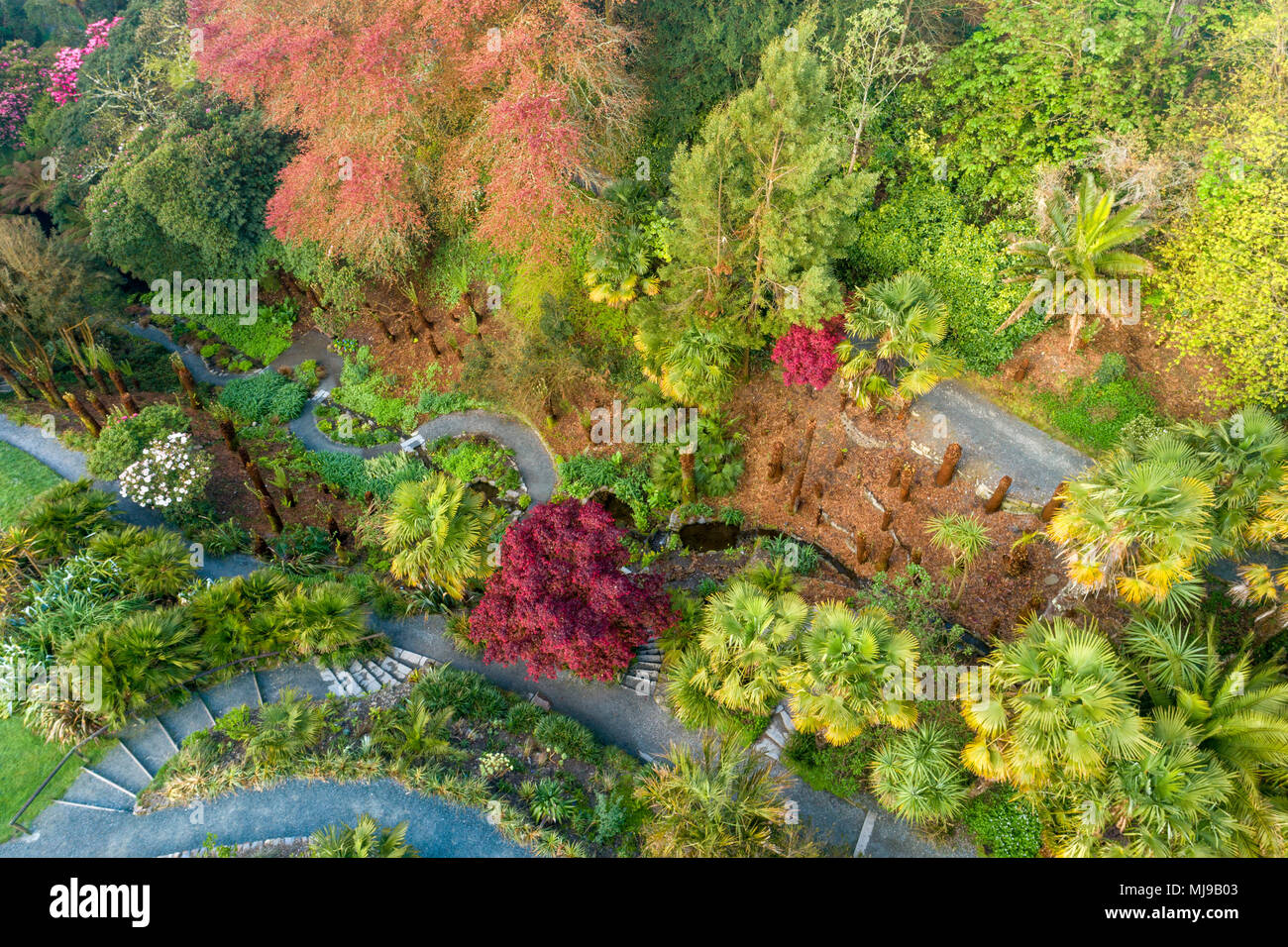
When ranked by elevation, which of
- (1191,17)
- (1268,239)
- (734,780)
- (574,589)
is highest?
(1191,17)

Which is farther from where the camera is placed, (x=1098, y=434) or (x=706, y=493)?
(x=706, y=493)

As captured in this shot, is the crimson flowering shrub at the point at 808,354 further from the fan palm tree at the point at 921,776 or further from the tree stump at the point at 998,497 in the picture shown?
the fan palm tree at the point at 921,776

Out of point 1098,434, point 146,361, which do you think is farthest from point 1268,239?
point 146,361

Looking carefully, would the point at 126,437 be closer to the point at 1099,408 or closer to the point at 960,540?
the point at 960,540

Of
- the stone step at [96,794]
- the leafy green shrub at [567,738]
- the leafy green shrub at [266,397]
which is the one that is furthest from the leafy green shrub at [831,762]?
the leafy green shrub at [266,397]

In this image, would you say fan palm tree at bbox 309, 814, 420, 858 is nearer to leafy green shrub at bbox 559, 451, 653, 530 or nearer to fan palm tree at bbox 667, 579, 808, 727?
fan palm tree at bbox 667, 579, 808, 727

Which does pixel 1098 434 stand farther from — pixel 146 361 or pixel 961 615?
pixel 146 361
